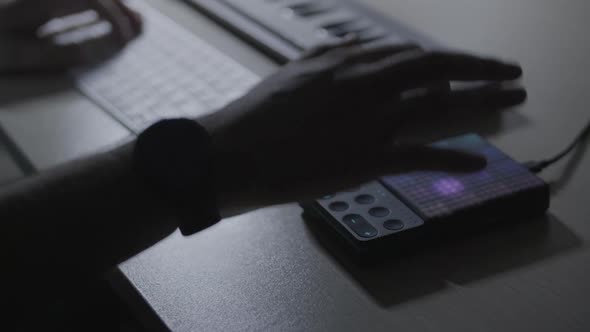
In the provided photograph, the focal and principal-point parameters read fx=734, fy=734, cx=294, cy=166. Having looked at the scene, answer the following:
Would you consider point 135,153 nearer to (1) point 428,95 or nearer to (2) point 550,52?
(1) point 428,95

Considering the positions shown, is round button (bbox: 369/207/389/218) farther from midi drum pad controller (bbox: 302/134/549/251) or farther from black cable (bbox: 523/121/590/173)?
black cable (bbox: 523/121/590/173)

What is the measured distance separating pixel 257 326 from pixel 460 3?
0.71 m

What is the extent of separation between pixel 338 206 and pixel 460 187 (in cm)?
11

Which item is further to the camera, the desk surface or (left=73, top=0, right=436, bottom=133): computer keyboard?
(left=73, top=0, right=436, bottom=133): computer keyboard

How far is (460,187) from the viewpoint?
663 mm

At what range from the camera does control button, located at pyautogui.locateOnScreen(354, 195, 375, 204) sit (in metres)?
0.65

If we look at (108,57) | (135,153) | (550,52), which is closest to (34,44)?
(108,57)

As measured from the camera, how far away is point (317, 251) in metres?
0.64

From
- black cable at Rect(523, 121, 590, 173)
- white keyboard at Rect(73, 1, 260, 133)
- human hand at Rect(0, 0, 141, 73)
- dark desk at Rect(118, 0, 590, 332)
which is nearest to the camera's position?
dark desk at Rect(118, 0, 590, 332)

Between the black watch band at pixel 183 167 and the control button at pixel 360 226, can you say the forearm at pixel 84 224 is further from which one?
the control button at pixel 360 226

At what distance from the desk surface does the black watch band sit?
4cm

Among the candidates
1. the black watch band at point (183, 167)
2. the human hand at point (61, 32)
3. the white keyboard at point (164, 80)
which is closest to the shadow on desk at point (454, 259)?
the black watch band at point (183, 167)

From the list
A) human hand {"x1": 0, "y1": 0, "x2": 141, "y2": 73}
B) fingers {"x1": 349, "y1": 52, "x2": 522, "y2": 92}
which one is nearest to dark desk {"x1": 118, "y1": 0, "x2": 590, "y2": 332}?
fingers {"x1": 349, "y1": 52, "x2": 522, "y2": 92}

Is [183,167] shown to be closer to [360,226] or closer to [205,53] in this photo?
[360,226]
